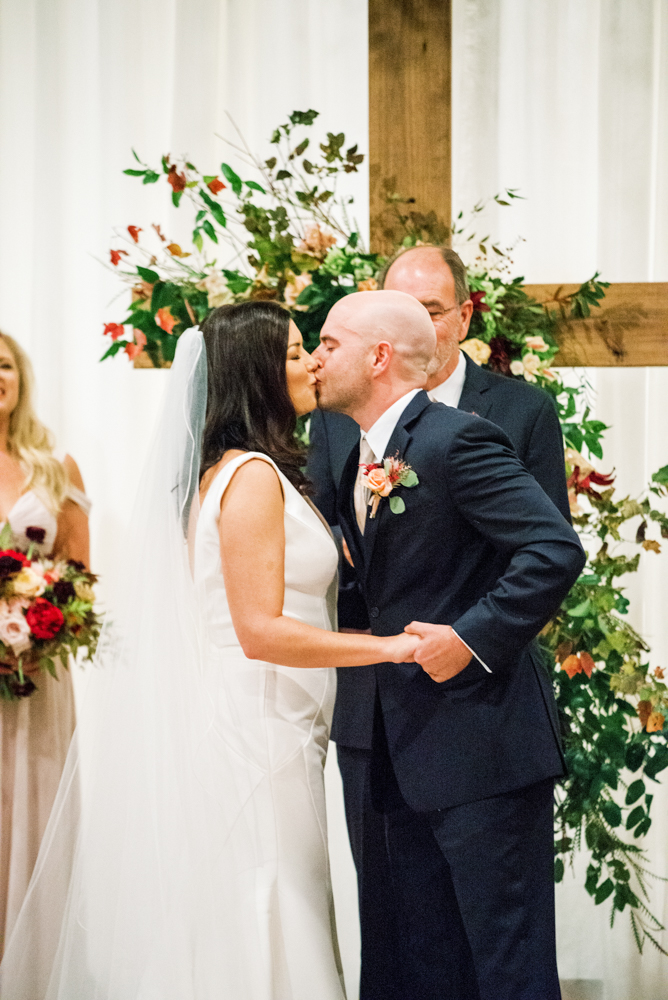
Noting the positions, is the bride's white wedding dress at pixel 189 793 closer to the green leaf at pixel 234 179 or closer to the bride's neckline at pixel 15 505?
the green leaf at pixel 234 179

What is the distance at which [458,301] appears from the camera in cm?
244

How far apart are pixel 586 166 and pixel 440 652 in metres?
2.23

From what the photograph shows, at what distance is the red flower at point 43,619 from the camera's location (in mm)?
2809

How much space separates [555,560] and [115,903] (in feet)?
3.75

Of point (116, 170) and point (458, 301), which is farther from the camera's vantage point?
point (116, 170)

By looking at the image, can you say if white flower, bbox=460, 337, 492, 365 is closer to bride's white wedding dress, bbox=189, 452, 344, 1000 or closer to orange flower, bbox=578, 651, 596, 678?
bride's white wedding dress, bbox=189, 452, 344, 1000

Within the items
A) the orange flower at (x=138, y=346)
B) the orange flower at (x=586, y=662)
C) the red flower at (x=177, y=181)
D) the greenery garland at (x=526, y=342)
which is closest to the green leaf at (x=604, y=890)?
the greenery garland at (x=526, y=342)

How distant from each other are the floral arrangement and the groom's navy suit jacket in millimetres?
1219

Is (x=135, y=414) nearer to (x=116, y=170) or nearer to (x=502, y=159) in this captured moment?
(x=116, y=170)

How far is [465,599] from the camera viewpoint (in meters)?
1.98

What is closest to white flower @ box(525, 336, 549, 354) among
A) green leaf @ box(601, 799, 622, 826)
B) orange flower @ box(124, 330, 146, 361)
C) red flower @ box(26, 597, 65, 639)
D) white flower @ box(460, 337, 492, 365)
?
white flower @ box(460, 337, 492, 365)

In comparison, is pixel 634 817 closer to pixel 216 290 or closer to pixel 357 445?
pixel 357 445

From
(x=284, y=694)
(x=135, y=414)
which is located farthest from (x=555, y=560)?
(x=135, y=414)

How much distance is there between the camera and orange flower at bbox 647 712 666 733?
8.16ft
